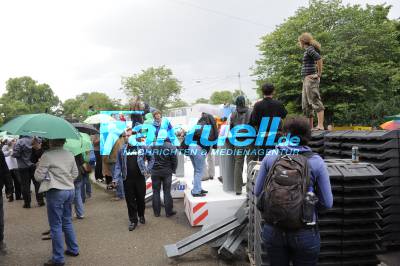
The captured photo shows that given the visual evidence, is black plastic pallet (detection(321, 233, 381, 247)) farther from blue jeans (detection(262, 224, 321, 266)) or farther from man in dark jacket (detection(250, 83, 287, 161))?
man in dark jacket (detection(250, 83, 287, 161))

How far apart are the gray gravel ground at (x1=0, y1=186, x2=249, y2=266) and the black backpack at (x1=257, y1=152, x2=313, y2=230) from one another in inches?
98.2

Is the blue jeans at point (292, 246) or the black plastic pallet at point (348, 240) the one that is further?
the black plastic pallet at point (348, 240)

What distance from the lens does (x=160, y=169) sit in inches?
283

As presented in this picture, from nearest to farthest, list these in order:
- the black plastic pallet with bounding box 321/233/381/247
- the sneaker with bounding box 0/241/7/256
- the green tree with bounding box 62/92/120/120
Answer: the black plastic pallet with bounding box 321/233/381/247, the sneaker with bounding box 0/241/7/256, the green tree with bounding box 62/92/120/120

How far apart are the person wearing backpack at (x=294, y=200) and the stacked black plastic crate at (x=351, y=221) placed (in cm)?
148

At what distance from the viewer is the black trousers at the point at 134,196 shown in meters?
6.70

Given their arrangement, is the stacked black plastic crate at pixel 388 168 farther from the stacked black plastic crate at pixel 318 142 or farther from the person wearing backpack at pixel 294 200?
the person wearing backpack at pixel 294 200

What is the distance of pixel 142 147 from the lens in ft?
22.6

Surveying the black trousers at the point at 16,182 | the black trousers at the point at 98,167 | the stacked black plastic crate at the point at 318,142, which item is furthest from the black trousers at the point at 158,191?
the black trousers at the point at 16,182

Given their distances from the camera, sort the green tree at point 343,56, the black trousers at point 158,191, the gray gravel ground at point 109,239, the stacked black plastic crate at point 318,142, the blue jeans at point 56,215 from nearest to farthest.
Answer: the blue jeans at point 56,215 → the gray gravel ground at point 109,239 → the stacked black plastic crate at point 318,142 → the black trousers at point 158,191 → the green tree at point 343,56

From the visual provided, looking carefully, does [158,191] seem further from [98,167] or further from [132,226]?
[98,167]

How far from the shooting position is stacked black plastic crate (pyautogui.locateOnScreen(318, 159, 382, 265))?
13.7 ft

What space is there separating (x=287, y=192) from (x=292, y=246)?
469 millimetres

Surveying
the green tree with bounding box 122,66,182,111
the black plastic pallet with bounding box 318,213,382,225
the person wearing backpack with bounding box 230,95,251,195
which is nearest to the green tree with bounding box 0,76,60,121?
the green tree with bounding box 122,66,182,111
